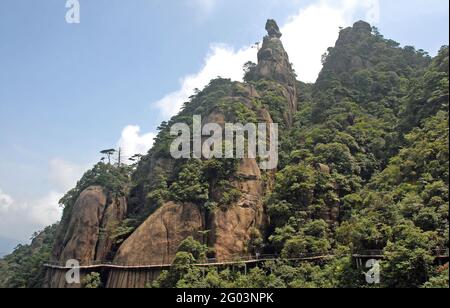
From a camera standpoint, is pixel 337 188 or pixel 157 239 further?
pixel 337 188

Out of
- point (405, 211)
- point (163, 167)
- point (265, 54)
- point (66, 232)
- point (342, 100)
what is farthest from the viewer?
point (265, 54)

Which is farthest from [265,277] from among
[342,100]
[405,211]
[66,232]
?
[342,100]

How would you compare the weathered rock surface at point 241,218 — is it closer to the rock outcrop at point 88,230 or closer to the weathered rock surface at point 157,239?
the weathered rock surface at point 157,239

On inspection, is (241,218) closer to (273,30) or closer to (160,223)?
(160,223)

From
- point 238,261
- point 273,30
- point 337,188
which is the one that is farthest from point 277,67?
point 238,261

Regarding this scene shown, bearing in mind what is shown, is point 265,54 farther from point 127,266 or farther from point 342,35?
point 127,266

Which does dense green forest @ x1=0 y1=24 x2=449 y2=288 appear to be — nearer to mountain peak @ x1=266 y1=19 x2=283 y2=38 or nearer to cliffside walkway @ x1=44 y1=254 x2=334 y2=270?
cliffside walkway @ x1=44 y1=254 x2=334 y2=270

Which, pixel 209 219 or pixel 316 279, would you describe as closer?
pixel 316 279

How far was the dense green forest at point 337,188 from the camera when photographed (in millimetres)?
23484

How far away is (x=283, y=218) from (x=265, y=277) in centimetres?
644

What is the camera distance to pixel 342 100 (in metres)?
45.5

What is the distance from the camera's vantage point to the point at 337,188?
33.3m

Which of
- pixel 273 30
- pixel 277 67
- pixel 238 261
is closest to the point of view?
pixel 238 261

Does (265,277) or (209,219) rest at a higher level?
(209,219)
